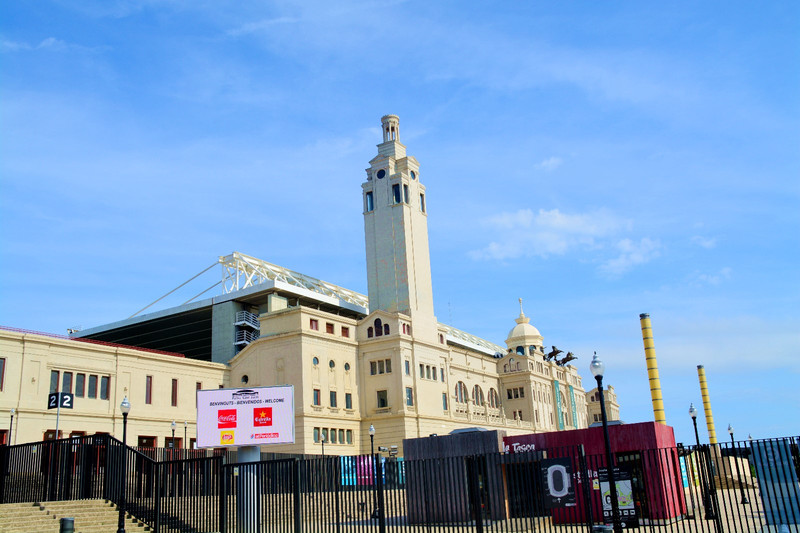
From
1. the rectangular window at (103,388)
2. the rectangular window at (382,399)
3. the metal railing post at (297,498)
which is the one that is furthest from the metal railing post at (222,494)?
the rectangular window at (382,399)

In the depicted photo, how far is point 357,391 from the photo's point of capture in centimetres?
7006

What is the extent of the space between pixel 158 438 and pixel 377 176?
3545 cm

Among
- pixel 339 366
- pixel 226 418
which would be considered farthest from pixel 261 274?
pixel 226 418

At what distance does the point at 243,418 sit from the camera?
31.8 meters

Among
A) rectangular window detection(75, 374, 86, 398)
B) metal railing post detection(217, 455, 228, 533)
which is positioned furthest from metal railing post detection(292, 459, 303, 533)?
rectangular window detection(75, 374, 86, 398)

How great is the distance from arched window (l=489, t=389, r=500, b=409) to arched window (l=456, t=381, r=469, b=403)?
8868 mm

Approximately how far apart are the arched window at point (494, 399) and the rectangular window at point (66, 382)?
56.9m

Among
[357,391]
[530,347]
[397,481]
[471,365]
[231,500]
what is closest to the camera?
[397,481]

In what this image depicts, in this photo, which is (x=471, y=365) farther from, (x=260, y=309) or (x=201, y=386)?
(x=201, y=386)

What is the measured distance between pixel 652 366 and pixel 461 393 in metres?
29.4

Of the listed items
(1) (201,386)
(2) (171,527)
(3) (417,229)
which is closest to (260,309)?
(1) (201,386)

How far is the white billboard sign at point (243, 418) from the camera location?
3148 centimetres

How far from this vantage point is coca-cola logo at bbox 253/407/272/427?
104 ft

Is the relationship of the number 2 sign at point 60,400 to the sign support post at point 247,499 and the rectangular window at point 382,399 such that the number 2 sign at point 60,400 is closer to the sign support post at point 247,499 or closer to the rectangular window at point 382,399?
the rectangular window at point 382,399
